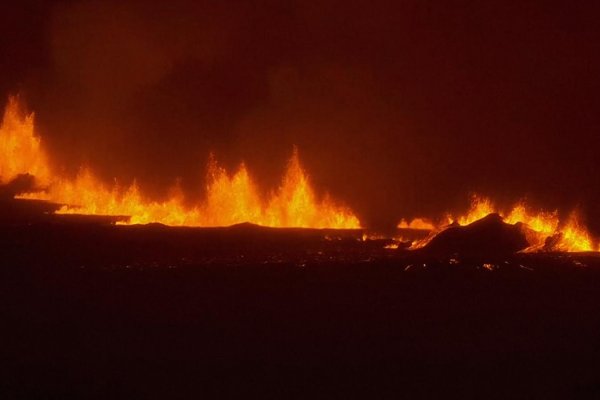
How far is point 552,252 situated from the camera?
76.3 ft

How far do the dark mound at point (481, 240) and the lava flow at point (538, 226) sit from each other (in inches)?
21.5

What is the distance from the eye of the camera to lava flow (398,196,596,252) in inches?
946

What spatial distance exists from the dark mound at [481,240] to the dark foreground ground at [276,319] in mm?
1145

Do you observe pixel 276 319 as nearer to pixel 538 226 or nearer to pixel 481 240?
pixel 481 240

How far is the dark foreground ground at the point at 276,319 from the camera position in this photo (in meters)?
10.7

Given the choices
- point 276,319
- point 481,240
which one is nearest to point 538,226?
point 481,240

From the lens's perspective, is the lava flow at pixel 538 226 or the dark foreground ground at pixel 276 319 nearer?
the dark foreground ground at pixel 276 319

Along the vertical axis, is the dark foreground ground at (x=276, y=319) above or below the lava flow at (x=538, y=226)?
below

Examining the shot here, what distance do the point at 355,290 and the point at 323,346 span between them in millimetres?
4360

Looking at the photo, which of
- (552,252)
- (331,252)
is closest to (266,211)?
(331,252)

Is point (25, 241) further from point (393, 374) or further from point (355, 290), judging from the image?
point (393, 374)

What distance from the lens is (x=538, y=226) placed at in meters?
27.9

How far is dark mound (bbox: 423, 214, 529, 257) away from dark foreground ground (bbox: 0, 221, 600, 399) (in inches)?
45.1

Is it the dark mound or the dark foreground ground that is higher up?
the dark mound
